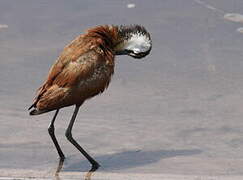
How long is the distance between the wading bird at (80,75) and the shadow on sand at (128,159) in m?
0.13

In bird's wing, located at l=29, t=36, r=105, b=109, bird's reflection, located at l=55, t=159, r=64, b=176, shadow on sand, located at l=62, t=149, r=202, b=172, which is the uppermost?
bird's wing, located at l=29, t=36, r=105, b=109

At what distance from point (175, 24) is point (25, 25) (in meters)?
1.82

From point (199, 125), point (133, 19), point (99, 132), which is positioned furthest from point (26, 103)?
point (133, 19)

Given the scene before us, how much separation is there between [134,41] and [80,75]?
2.14 feet

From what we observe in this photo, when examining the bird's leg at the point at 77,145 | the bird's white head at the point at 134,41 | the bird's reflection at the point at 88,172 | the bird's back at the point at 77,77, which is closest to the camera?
the bird's reflection at the point at 88,172

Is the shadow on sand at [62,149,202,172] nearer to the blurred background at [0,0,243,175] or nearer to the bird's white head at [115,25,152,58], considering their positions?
the blurred background at [0,0,243,175]

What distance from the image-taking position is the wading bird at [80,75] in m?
6.73

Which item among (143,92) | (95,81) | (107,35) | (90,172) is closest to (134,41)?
(107,35)

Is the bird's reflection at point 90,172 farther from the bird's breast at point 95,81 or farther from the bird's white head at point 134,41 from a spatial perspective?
the bird's white head at point 134,41

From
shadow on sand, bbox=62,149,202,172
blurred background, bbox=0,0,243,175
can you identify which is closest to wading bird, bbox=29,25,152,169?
shadow on sand, bbox=62,149,202,172

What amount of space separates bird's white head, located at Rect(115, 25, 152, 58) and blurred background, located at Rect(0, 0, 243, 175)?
843 millimetres

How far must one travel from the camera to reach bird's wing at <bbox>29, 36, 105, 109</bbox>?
6.76 metres

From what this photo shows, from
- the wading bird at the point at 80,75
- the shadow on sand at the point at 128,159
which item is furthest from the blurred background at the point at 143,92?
the wading bird at the point at 80,75

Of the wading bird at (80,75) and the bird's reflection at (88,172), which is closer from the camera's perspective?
the bird's reflection at (88,172)
